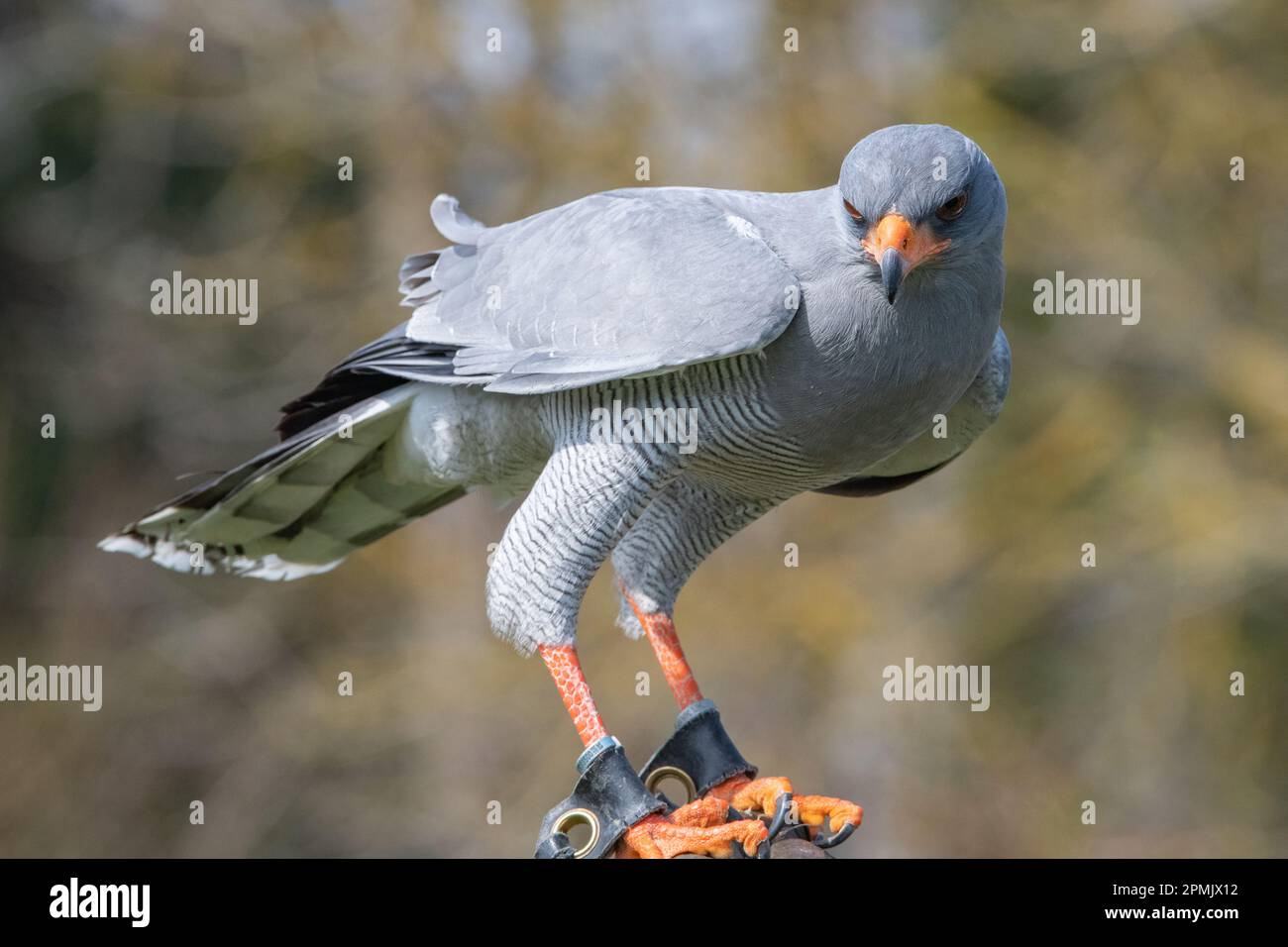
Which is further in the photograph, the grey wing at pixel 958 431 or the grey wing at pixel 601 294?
the grey wing at pixel 958 431

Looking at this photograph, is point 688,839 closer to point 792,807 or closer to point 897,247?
point 792,807

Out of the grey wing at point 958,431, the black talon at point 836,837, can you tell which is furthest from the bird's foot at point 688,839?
the grey wing at point 958,431

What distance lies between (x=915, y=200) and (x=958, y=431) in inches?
38.9

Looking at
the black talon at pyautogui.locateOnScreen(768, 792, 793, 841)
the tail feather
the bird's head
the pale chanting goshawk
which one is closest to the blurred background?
the tail feather

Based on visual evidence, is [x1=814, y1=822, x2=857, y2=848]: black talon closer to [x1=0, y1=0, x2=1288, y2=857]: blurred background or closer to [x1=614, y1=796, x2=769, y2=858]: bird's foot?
[x1=614, y1=796, x2=769, y2=858]: bird's foot

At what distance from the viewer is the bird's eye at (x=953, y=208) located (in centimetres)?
316

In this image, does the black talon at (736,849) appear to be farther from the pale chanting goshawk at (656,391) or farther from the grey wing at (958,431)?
the grey wing at (958,431)

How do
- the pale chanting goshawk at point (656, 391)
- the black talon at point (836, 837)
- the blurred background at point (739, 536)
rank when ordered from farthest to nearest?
the blurred background at point (739, 536)
the black talon at point (836, 837)
the pale chanting goshawk at point (656, 391)

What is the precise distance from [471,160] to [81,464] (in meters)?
4.60

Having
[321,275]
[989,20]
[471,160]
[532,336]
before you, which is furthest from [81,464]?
[532,336]

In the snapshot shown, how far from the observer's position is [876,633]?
369 inches

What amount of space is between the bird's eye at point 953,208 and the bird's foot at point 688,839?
5.21 ft

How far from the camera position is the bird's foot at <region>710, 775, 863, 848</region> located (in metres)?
3.63

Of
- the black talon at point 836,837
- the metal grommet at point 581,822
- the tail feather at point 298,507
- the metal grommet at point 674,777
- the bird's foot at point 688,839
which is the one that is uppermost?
the tail feather at point 298,507
